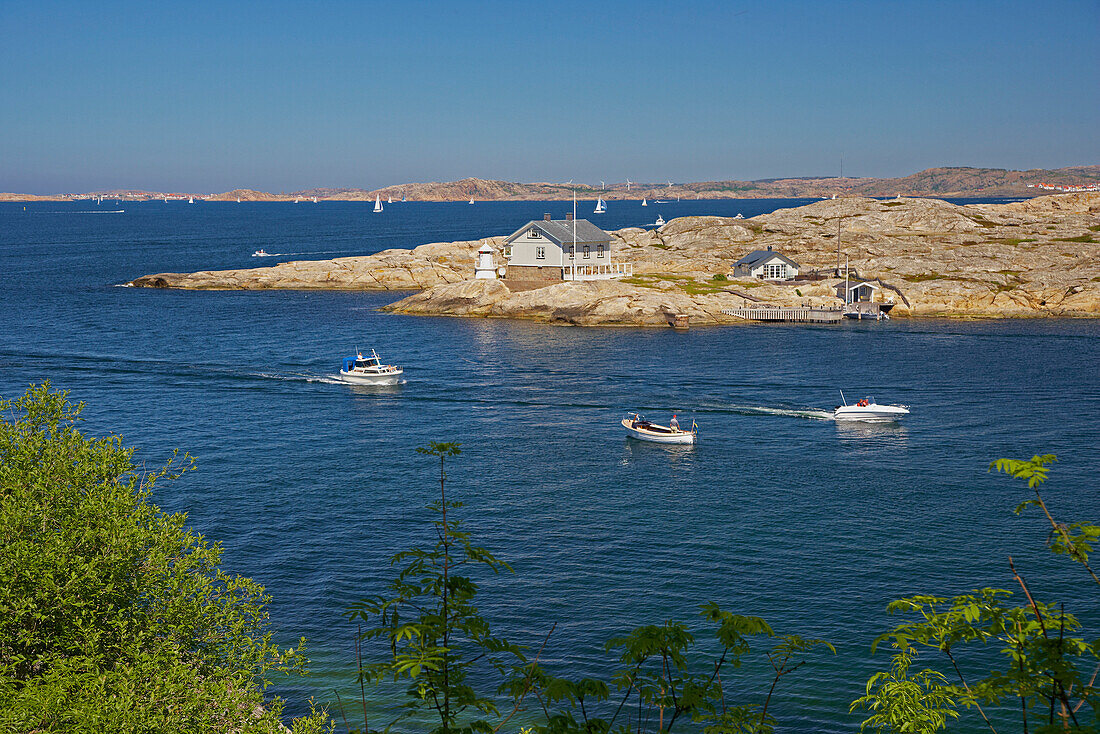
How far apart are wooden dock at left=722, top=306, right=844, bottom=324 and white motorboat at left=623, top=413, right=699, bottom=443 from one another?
53239 millimetres

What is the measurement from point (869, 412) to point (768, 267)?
68111 mm

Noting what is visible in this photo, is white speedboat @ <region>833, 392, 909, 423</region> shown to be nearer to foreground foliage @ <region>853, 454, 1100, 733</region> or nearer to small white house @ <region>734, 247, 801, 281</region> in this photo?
foreground foliage @ <region>853, 454, 1100, 733</region>

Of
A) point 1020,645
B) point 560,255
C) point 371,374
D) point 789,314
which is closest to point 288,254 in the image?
point 560,255

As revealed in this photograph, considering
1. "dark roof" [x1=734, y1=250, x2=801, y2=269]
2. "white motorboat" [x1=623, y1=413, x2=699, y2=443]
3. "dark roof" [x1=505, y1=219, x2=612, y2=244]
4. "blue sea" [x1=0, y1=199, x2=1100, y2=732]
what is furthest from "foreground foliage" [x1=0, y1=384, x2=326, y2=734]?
"dark roof" [x1=734, y1=250, x2=801, y2=269]

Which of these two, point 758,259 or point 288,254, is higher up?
point 288,254

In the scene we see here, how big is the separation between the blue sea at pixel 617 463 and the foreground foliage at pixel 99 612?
7734 millimetres

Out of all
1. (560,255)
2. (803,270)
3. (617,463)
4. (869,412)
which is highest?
(560,255)

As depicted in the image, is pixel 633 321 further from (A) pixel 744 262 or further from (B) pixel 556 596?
(B) pixel 556 596

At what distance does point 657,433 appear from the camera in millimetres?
57688

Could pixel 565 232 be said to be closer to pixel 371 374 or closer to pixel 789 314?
pixel 789 314

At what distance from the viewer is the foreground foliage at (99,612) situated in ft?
61.9

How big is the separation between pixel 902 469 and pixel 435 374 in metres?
40.9

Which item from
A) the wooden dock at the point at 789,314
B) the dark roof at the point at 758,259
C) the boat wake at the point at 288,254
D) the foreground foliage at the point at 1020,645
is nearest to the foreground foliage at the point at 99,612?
the foreground foliage at the point at 1020,645

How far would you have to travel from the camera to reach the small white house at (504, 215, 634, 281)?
119938mm
